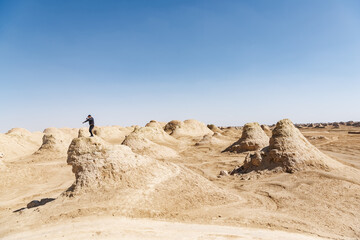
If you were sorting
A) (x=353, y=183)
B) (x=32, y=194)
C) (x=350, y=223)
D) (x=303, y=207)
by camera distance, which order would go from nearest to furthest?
(x=350, y=223) → (x=303, y=207) → (x=353, y=183) → (x=32, y=194)

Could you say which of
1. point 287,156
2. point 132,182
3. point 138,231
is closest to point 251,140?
point 287,156

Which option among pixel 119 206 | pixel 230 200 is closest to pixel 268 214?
pixel 230 200

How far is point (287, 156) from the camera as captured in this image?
9.12 m

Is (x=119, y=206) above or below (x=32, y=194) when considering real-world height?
above

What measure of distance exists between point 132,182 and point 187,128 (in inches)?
1154

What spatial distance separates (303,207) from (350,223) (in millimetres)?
1031

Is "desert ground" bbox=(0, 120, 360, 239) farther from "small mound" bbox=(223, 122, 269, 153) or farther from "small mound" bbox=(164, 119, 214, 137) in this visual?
"small mound" bbox=(164, 119, 214, 137)

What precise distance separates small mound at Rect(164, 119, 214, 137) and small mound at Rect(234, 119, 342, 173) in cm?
2193

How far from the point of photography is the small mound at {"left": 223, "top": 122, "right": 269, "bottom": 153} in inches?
600

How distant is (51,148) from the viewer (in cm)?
1770

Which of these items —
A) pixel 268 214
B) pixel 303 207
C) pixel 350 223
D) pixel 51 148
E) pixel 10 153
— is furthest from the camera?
pixel 10 153

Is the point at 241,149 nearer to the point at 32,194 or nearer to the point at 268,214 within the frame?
the point at 268,214

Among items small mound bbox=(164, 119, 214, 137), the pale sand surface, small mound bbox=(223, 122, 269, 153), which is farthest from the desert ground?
small mound bbox=(164, 119, 214, 137)

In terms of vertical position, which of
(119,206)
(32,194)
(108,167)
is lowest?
(32,194)
